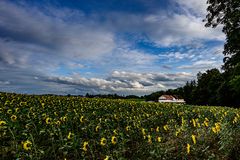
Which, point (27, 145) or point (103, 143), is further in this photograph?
point (103, 143)

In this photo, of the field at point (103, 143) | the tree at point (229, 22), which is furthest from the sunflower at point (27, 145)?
the tree at point (229, 22)

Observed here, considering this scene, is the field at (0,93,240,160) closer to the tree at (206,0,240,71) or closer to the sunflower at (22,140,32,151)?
the sunflower at (22,140,32,151)

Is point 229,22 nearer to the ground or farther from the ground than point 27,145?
farther from the ground

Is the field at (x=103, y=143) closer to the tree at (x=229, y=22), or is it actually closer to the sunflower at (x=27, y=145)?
the sunflower at (x=27, y=145)

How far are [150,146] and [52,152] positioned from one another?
2413 mm

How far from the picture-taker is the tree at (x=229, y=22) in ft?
92.3

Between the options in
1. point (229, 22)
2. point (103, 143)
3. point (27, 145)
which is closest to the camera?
point (27, 145)

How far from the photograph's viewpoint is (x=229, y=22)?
28.9 metres

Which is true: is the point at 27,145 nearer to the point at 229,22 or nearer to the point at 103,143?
the point at 103,143

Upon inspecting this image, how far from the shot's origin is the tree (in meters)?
28.1

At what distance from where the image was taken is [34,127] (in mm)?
9188

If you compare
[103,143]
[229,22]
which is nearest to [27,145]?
[103,143]

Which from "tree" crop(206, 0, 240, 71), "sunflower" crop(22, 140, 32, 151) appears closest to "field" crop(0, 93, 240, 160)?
"sunflower" crop(22, 140, 32, 151)

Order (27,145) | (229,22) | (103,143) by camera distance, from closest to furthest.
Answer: (27,145) < (103,143) < (229,22)
